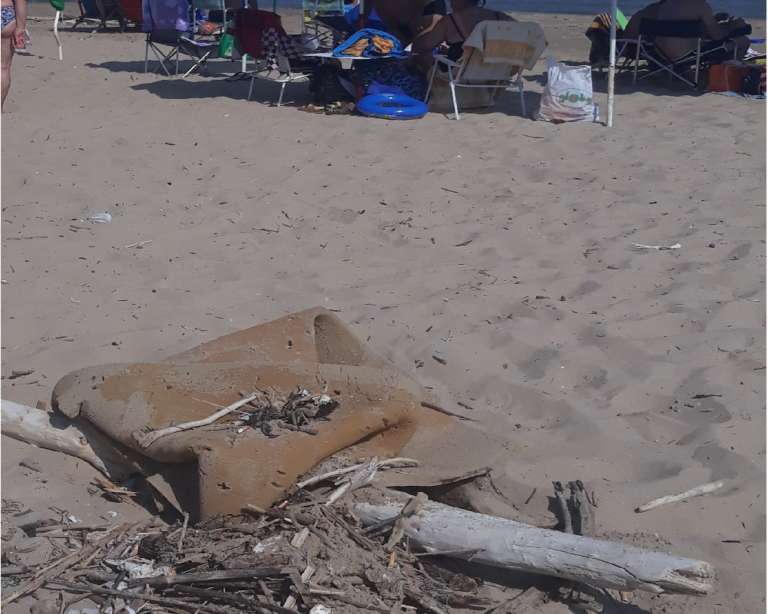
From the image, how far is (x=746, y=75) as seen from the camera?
1002cm

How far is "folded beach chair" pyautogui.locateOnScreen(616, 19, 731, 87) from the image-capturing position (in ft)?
33.5

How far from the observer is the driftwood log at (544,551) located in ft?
7.22

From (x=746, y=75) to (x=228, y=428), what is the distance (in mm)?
8882

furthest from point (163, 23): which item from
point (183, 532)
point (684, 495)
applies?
point (684, 495)

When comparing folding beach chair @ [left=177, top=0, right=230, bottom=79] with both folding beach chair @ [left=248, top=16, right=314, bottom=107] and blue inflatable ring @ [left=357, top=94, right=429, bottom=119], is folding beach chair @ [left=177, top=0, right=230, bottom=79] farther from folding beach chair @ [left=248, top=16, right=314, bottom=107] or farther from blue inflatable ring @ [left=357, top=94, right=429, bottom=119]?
blue inflatable ring @ [left=357, top=94, right=429, bottom=119]

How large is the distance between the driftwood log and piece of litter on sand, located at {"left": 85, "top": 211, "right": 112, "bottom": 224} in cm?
352

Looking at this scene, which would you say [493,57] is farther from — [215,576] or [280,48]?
[215,576]

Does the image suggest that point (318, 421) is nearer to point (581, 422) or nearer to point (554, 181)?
point (581, 422)

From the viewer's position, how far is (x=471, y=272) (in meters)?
4.80

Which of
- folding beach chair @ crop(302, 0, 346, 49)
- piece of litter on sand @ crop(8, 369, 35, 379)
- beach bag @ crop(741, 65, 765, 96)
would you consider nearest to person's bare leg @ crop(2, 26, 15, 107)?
folding beach chair @ crop(302, 0, 346, 49)

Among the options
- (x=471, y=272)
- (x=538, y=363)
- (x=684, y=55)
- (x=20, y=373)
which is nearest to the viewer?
→ (x=20, y=373)

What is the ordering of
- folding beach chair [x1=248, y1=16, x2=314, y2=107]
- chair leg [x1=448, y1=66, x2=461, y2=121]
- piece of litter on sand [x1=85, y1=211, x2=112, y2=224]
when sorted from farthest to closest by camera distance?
folding beach chair [x1=248, y1=16, x2=314, y2=107] < chair leg [x1=448, y1=66, x2=461, y2=121] < piece of litter on sand [x1=85, y1=211, x2=112, y2=224]

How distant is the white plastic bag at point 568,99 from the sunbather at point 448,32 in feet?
3.43

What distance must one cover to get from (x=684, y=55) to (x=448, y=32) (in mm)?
2865
